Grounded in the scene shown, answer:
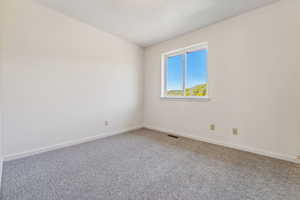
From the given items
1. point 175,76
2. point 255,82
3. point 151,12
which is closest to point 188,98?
point 175,76

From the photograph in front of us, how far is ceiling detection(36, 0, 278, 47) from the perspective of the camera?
196cm

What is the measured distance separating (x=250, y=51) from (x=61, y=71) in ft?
10.5

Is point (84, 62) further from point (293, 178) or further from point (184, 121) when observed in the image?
point (293, 178)

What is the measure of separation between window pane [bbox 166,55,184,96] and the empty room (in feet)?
0.56

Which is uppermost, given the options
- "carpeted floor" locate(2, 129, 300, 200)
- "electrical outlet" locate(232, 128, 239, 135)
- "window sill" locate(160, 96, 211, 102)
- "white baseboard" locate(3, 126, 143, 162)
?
"window sill" locate(160, 96, 211, 102)

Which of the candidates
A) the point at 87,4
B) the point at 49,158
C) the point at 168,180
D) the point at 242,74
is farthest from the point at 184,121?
the point at 87,4

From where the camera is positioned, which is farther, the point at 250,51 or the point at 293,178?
the point at 250,51

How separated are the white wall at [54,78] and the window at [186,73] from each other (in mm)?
1226

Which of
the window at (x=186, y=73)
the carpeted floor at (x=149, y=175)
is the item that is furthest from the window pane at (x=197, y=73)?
the carpeted floor at (x=149, y=175)

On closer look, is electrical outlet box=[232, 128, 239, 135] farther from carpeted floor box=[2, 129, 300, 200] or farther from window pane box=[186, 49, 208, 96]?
window pane box=[186, 49, 208, 96]

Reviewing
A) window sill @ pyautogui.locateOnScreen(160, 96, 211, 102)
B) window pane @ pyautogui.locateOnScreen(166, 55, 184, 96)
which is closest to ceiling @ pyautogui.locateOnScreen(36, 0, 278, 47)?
window pane @ pyautogui.locateOnScreen(166, 55, 184, 96)

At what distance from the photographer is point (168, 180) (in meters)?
1.39

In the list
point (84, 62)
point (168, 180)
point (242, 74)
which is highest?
point (84, 62)

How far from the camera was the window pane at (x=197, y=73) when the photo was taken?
8.89 ft
